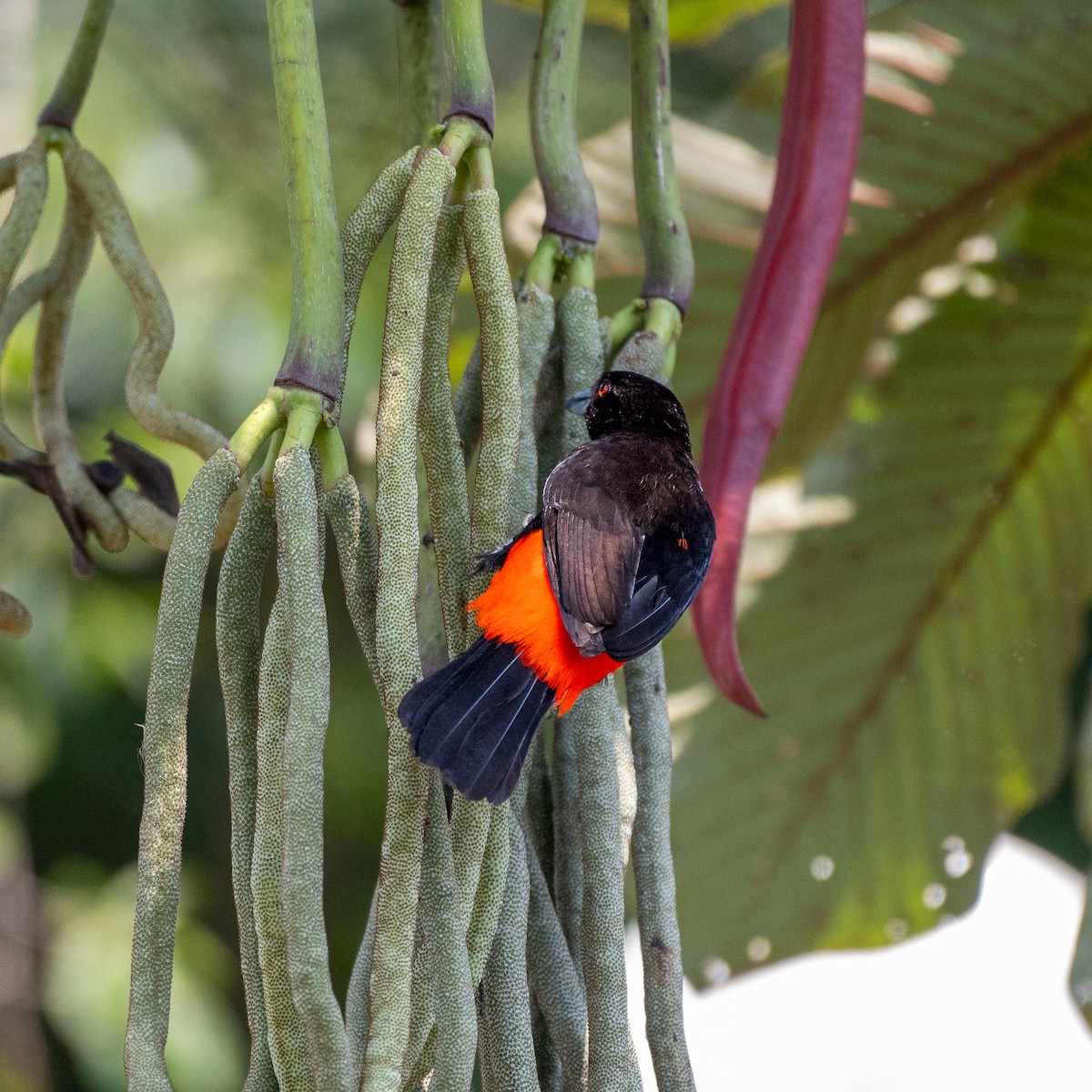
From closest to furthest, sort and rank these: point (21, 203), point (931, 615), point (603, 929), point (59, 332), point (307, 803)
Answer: point (307, 803) < point (603, 929) < point (21, 203) < point (59, 332) < point (931, 615)

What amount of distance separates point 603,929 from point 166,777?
0.23 m

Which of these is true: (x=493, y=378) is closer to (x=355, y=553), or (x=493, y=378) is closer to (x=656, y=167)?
(x=355, y=553)

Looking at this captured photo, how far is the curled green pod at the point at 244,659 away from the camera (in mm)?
609

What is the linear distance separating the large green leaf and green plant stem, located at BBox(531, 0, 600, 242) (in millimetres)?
914

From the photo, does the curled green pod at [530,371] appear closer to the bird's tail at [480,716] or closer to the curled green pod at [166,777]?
the bird's tail at [480,716]

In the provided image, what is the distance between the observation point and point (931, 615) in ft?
5.56

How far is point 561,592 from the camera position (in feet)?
3.04

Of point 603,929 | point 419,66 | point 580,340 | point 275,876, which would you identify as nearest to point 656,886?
point 603,929

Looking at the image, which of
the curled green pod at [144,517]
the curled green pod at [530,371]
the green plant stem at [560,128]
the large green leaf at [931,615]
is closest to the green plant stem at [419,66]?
the green plant stem at [560,128]

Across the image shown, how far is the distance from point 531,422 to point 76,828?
270 centimetres

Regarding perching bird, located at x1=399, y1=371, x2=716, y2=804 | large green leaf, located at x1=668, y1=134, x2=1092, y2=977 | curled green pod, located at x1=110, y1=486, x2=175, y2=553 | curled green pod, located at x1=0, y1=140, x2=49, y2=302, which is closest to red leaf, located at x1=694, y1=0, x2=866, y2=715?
→ perching bird, located at x1=399, y1=371, x2=716, y2=804

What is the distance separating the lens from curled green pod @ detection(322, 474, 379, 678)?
64 centimetres

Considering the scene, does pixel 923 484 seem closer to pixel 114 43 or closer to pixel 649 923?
pixel 649 923

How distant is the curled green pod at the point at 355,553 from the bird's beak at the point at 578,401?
7.8 inches
